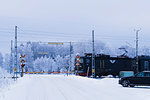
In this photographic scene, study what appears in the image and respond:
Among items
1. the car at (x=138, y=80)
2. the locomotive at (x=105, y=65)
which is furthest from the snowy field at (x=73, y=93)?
the locomotive at (x=105, y=65)

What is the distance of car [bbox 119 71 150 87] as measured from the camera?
72.7 ft

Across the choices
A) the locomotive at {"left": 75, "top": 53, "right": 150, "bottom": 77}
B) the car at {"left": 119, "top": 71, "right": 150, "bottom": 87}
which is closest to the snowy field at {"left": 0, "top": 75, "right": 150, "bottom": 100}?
the car at {"left": 119, "top": 71, "right": 150, "bottom": 87}

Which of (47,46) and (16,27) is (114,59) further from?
(47,46)

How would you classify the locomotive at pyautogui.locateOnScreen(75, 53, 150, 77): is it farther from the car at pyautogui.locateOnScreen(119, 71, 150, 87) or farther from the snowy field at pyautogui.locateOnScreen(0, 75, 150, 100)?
the snowy field at pyautogui.locateOnScreen(0, 75, 150, 100)

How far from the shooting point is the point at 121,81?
77.4 feet

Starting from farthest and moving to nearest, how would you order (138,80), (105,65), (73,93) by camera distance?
(105,65) → (138,80) → (73,93)

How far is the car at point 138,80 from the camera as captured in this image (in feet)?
72.7

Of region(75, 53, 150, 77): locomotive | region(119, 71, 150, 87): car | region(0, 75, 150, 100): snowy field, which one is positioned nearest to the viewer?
region(0, 75, 150, 100): snowy field

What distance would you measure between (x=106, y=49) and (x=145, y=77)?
3340 inches

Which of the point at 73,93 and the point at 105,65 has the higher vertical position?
the point at 73,93

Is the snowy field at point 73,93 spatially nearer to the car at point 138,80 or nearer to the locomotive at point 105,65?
the car at point 138,80

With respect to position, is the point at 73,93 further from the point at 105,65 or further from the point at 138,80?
the point at 105,65

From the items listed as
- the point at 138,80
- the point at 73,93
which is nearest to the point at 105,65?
the point at 138,80

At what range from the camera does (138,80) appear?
73.8 feet
